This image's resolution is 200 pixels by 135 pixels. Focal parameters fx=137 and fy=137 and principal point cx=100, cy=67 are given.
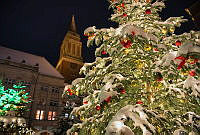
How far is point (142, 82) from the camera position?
4.35 meters

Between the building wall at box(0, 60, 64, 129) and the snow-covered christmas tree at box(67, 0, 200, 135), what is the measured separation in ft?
81.7

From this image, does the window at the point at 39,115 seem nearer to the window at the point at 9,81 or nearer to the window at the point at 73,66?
the window at the point at 9,81

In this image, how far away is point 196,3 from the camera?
14.5 meters

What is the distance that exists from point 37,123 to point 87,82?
2558 cm

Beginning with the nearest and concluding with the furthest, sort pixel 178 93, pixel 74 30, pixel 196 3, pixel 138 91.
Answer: pixel 178 93 → pixel 138 91 → pixel 196 3 → pixel 74 30

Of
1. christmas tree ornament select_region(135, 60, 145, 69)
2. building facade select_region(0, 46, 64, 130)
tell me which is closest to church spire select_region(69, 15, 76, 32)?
building facade select_region(0, 46, 64, 130)

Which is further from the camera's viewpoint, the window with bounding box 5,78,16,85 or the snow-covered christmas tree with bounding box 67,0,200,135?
the window with bounding box 5,78,16,85

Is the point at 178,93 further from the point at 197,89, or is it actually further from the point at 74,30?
the point at 74,30

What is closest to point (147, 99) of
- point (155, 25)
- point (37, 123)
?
point (155, 25)

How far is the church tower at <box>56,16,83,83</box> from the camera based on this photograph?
4888cm

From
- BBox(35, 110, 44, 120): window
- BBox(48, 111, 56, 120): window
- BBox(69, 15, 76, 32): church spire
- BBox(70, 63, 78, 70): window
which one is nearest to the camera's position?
BBox(35, 110, 44, 120): window

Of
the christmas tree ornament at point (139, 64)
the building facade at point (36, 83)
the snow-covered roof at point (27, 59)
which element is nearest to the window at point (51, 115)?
the building facade at point (36, 83)

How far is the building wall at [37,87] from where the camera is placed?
2520cm

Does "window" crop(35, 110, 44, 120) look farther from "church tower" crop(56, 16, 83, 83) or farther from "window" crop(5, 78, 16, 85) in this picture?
"church tower" crop(56, 16, 83, 83)
